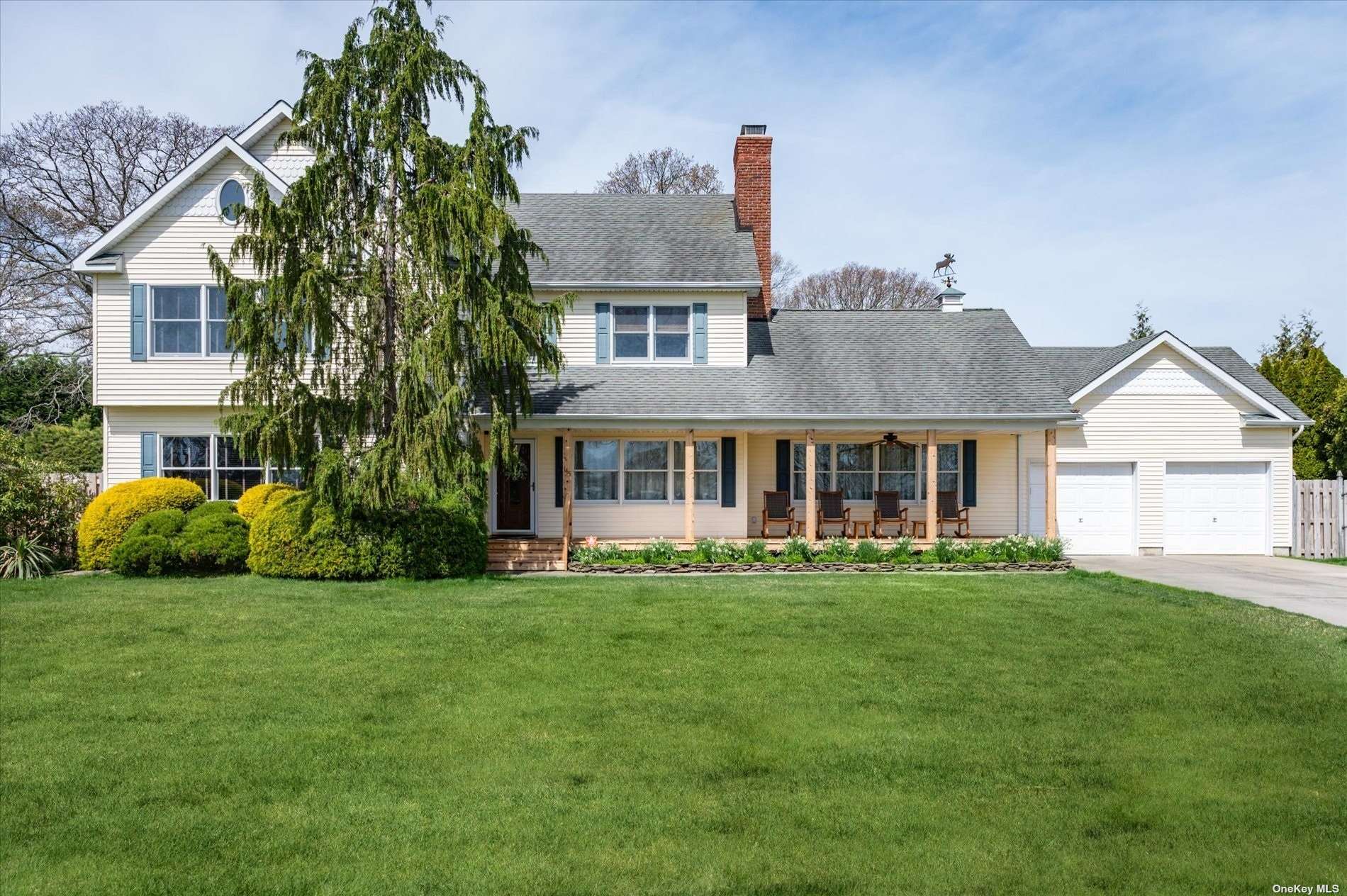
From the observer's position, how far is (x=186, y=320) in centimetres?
1747

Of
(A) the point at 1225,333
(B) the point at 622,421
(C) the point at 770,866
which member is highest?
(A) the point at 1225,333

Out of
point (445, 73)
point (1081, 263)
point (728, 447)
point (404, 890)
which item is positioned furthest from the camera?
point (1081, 263)

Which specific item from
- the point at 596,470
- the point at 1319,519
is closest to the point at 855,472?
the point at 596,470

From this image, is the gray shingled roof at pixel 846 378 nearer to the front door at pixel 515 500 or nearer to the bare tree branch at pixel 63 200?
the front door at pixel 515 500

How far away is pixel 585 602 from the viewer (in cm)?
1249

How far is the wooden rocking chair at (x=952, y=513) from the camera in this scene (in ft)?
62.2

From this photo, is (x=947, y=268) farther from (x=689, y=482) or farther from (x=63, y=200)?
(x=63, y=200)

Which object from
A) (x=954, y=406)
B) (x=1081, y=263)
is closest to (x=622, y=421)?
(x=954, y=406)

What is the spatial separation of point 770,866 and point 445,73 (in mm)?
13146

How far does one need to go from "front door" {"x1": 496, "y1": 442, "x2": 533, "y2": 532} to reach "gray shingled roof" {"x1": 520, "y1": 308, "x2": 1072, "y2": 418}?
5.91 ft

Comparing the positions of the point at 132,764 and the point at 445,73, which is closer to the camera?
the point at 132,764

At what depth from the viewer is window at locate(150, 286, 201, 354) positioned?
687 inches

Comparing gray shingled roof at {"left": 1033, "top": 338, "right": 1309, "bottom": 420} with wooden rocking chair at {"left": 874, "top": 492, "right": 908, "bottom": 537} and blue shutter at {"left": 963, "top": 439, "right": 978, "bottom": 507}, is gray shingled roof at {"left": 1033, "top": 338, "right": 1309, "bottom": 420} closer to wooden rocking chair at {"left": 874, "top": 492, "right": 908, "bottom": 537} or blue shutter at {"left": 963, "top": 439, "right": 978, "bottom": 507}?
blue shutter at {"left": 963, "top": 439, "right": 978, "bottom": 507}

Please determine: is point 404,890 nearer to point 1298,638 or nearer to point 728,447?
point 1298,638
